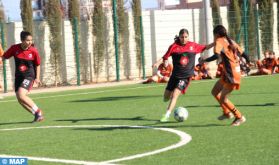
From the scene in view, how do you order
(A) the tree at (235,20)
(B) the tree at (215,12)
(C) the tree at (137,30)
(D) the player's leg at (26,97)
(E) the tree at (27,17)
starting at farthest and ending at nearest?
(A) the tree at (235,20) → (B) the tree at (215,12) → (C) the tree at (137,30) → (E) the tree at (27,17) → (D) the player's leg at (26,97)

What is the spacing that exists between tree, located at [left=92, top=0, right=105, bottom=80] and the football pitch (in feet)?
37.3

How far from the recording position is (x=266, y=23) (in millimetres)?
32656

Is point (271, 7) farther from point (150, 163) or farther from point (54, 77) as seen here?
point (150, 163)

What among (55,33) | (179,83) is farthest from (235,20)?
(179,83)

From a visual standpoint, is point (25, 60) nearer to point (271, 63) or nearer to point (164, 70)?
point (164, 70)

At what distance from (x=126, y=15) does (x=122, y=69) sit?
2.53 meters

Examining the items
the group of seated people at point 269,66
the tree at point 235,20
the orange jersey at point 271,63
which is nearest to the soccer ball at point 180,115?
the group of seated people at point 269,66

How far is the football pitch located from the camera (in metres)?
7.71

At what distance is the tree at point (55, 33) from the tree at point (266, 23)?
1150 centimetres

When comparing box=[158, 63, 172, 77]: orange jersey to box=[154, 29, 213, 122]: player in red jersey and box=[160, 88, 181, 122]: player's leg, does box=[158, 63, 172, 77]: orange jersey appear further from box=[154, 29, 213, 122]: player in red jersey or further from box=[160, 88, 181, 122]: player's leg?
box=[160, 88, 181, 122]: player's leg

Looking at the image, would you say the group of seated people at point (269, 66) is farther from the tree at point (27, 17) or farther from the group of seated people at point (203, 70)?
the tree at point (27, 17)

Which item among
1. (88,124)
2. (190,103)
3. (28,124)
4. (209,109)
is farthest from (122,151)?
(190,103)

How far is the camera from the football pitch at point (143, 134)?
25.3ft

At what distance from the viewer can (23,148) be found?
29.5 ft
